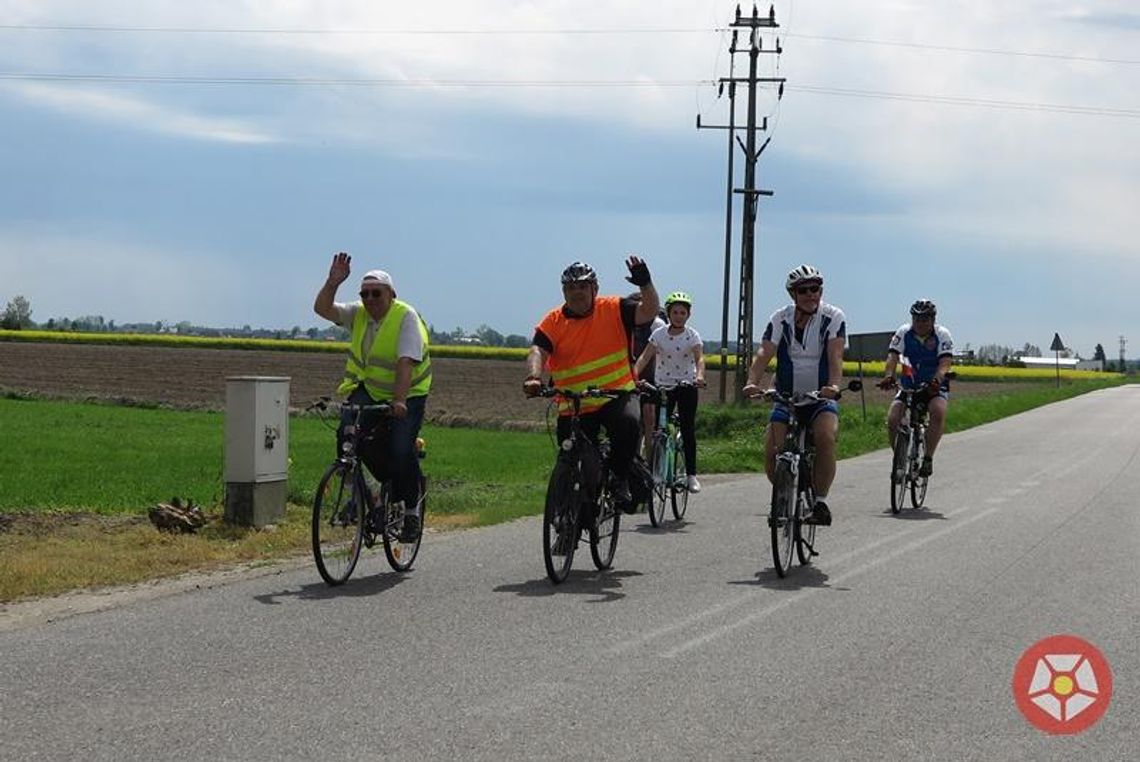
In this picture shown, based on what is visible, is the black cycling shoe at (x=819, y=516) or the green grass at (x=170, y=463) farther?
the green grass at (x=170, y=463)

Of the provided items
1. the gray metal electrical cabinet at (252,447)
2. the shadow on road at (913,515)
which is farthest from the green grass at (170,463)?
the shadow on road at (913,515)

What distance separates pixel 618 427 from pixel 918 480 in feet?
19.1

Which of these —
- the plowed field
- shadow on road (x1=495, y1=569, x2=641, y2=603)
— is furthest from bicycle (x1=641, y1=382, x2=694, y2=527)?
the plowed field

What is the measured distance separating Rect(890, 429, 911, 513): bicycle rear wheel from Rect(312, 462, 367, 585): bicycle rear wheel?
6.18m

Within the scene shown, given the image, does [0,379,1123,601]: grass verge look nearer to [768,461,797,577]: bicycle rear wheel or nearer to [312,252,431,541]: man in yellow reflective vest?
[312,252,431,541]: man in yellow reflective vest

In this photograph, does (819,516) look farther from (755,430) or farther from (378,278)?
(755,430)

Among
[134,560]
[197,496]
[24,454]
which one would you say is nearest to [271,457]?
[134,560]

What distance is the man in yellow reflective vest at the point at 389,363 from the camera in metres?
9.28

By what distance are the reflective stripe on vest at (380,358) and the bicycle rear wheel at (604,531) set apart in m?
1.38

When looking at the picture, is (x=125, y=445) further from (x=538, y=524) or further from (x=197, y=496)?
(x=538, y=524)

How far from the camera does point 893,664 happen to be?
691 cm

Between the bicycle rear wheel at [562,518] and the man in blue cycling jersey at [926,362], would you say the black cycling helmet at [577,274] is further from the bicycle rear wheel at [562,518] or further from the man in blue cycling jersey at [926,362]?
the man in blue cycling jersey at [926,362]

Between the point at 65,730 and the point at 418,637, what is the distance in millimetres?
2158

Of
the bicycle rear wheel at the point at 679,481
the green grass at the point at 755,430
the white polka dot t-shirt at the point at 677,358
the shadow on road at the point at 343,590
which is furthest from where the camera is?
the green grass at the point at 755,430
